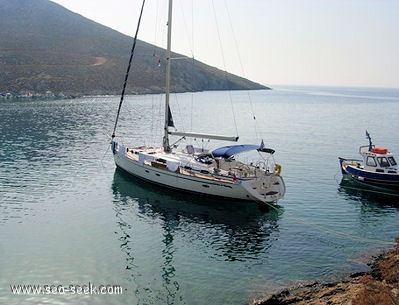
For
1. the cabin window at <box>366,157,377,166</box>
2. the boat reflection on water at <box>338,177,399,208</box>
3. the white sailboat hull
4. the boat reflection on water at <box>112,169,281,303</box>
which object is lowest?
the boat reflection on water at <box>112,169,281,303</box>

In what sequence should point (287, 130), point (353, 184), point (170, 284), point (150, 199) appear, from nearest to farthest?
1. point (170, 284)
2. point (150, 199)
3. point (353, 184)
4. point (287, 130)

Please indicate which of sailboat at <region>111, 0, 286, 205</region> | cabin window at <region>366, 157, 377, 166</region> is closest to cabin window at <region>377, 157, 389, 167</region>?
cabin window at <region>366, 157, 377, 166</region>

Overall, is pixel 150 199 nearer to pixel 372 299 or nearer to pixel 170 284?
pixel 170 284

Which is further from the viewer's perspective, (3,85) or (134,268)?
(3,85)

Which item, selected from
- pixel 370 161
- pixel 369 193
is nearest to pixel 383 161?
pixel 370 161

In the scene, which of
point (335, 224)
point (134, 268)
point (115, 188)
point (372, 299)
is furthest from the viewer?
point (115, 188)

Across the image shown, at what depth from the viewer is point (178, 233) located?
90.7 feet

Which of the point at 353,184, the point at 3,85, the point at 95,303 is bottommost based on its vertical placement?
the point at 95,303

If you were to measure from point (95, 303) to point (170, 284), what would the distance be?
3.78m

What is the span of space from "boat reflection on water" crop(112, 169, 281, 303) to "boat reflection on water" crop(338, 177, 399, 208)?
10.1 metres

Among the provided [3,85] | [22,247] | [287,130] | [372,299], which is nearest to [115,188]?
[22,247]

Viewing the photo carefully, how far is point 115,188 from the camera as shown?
1521 inches

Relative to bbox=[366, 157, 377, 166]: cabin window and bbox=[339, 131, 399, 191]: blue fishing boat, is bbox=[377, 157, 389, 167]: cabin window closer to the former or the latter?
bbox=[339, 131, 399, 191]: blue fishing boat

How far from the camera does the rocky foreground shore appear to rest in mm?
15055
